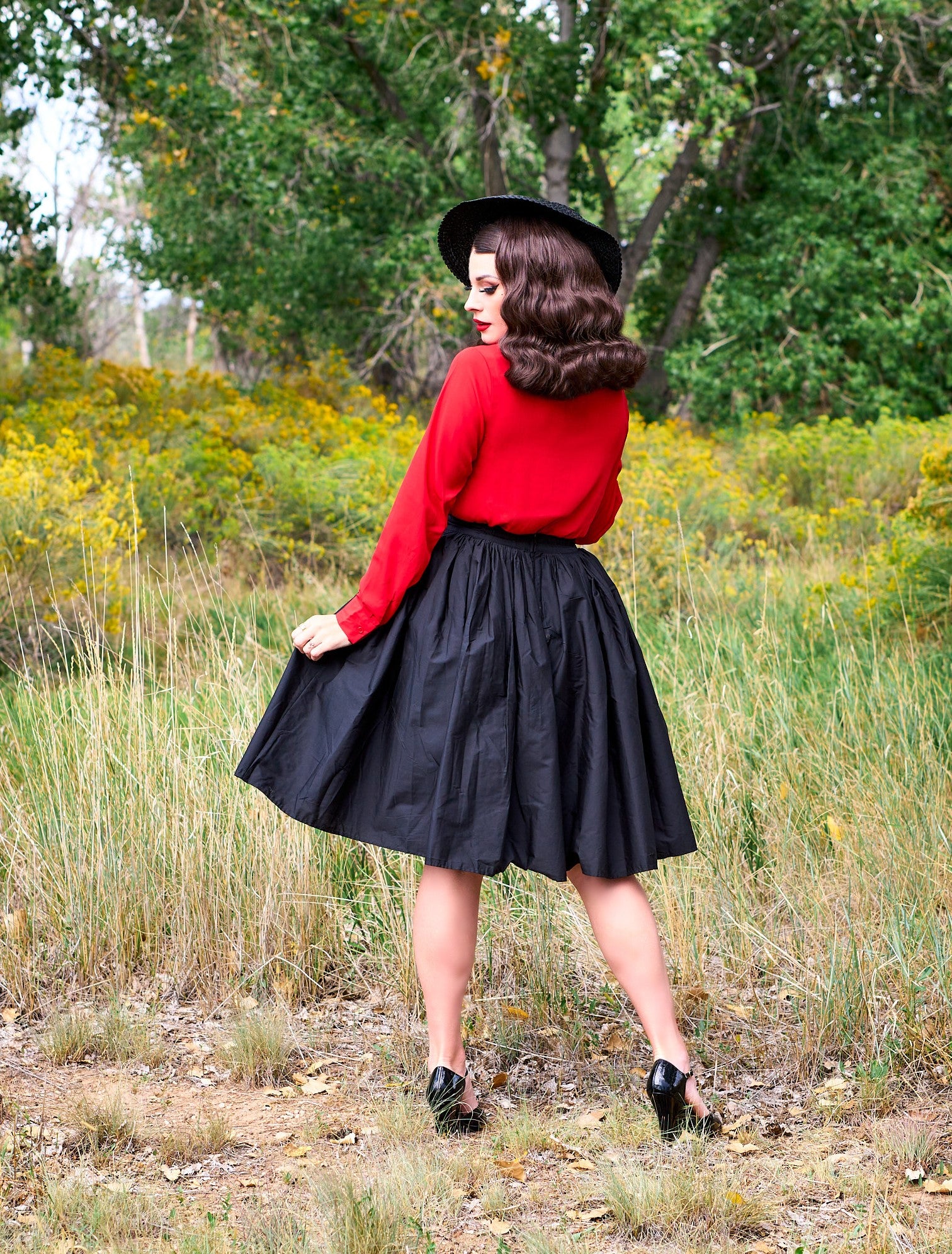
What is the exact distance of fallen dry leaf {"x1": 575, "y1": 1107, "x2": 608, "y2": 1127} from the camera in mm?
2537

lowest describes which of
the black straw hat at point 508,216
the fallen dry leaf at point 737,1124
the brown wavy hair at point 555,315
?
the fallen dry leaf at point 737,1124

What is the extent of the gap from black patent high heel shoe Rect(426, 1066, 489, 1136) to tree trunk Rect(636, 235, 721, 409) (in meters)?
12.2

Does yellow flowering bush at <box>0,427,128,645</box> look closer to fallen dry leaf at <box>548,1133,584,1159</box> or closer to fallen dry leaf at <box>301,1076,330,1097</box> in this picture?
fallen dry leaf at <box>301,1076,330,1097</box>

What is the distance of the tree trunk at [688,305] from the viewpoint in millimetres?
14133

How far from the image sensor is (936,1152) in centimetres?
234

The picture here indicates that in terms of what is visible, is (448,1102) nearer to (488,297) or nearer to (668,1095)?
(668,1095)

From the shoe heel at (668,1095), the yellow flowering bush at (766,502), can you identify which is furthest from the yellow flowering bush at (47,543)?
the shoe heel at (668,1095)

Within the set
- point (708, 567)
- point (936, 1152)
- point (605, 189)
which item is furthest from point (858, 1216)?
point (605, 189)

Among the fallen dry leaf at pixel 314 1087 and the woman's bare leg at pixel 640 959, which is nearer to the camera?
the woman's bare leg at pixel 640 959

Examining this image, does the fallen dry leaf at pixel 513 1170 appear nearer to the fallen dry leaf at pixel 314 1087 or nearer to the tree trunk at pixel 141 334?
the fallen dry leaf at pixel 314 1087

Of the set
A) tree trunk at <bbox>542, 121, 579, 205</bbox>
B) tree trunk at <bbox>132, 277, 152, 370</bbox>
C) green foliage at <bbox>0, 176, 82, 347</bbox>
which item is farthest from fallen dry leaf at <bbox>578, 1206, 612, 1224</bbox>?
tree trunk at <bbox>132, 277, 152, 370</bbox>

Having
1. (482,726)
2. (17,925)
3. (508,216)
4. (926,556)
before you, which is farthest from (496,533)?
(926,556)

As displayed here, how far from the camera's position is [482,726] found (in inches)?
90.9

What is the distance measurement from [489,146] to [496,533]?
9.89 meters
